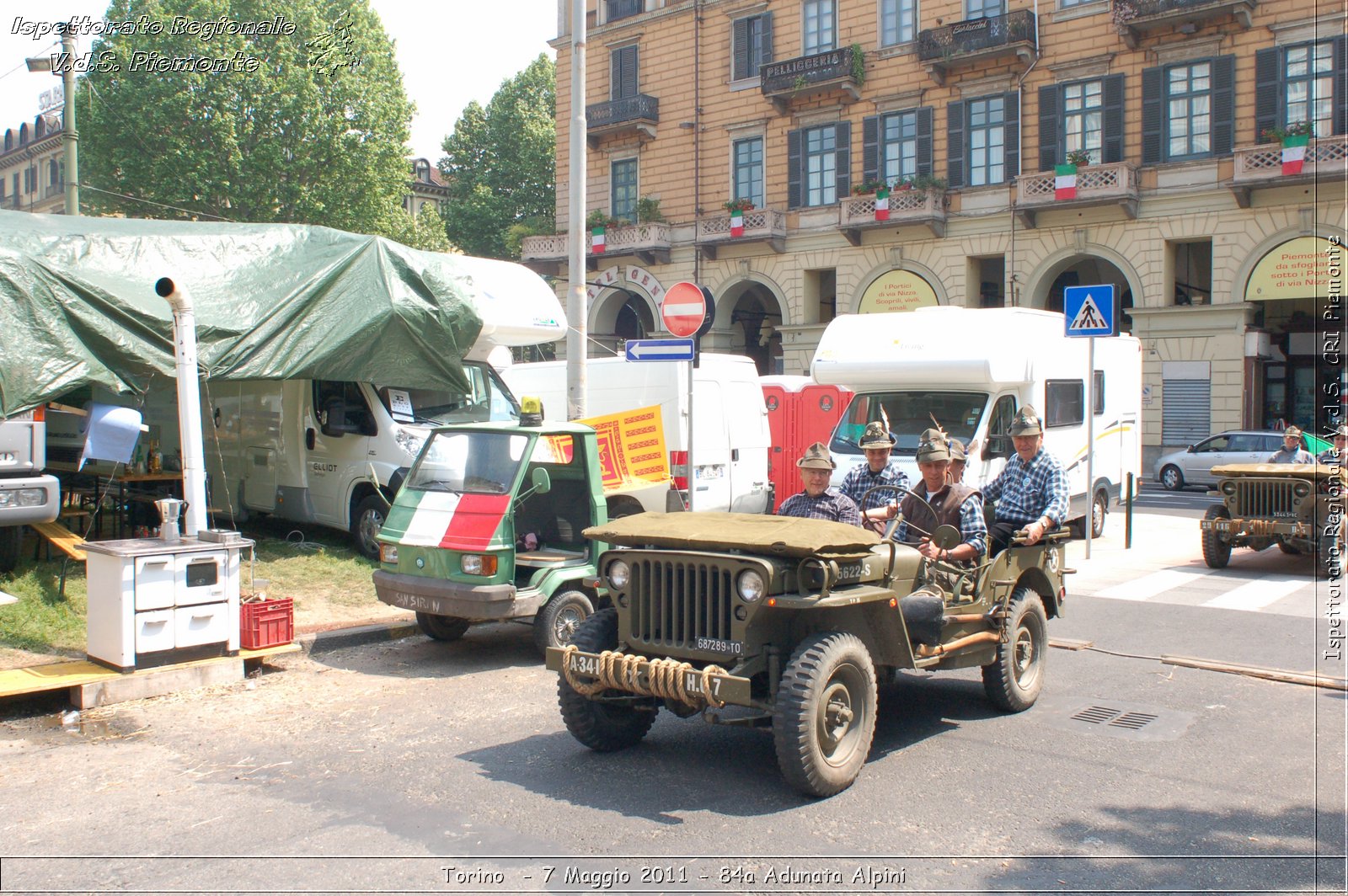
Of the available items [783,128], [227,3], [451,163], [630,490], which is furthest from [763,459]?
[451,163]

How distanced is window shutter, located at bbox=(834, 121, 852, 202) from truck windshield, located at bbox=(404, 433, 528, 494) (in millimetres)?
27464

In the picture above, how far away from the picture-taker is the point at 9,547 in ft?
31.4

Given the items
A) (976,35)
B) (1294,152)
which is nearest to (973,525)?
(1294,152)

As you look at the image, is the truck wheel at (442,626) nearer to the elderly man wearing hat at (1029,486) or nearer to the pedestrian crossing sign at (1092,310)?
the elderly man wearing hat at (1029,486)

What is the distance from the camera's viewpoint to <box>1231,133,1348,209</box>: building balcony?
1035 inches

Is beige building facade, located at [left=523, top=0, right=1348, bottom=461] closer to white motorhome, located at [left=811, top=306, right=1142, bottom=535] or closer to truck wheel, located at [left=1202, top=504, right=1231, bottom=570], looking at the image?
white motorhome, located at [left=811, top=306, right=1142, bottom=535]

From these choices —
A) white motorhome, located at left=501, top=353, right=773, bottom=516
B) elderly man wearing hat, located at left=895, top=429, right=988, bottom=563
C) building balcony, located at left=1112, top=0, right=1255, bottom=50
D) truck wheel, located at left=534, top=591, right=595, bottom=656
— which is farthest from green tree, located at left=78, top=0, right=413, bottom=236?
elderly man wearing hat, located at left=895, top=429, right=988, bottom=563

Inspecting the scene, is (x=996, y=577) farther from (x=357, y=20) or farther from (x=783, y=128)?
Result: (x=357, y=20)

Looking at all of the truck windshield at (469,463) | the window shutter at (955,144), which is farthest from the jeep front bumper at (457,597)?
the window shutter at (955,144)

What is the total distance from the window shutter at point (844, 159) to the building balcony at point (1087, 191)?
18.6 feet

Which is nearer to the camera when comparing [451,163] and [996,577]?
[996,577]

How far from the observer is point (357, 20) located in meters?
38.2

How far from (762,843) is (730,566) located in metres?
1.27

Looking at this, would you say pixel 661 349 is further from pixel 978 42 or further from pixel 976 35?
pixel 976 35
